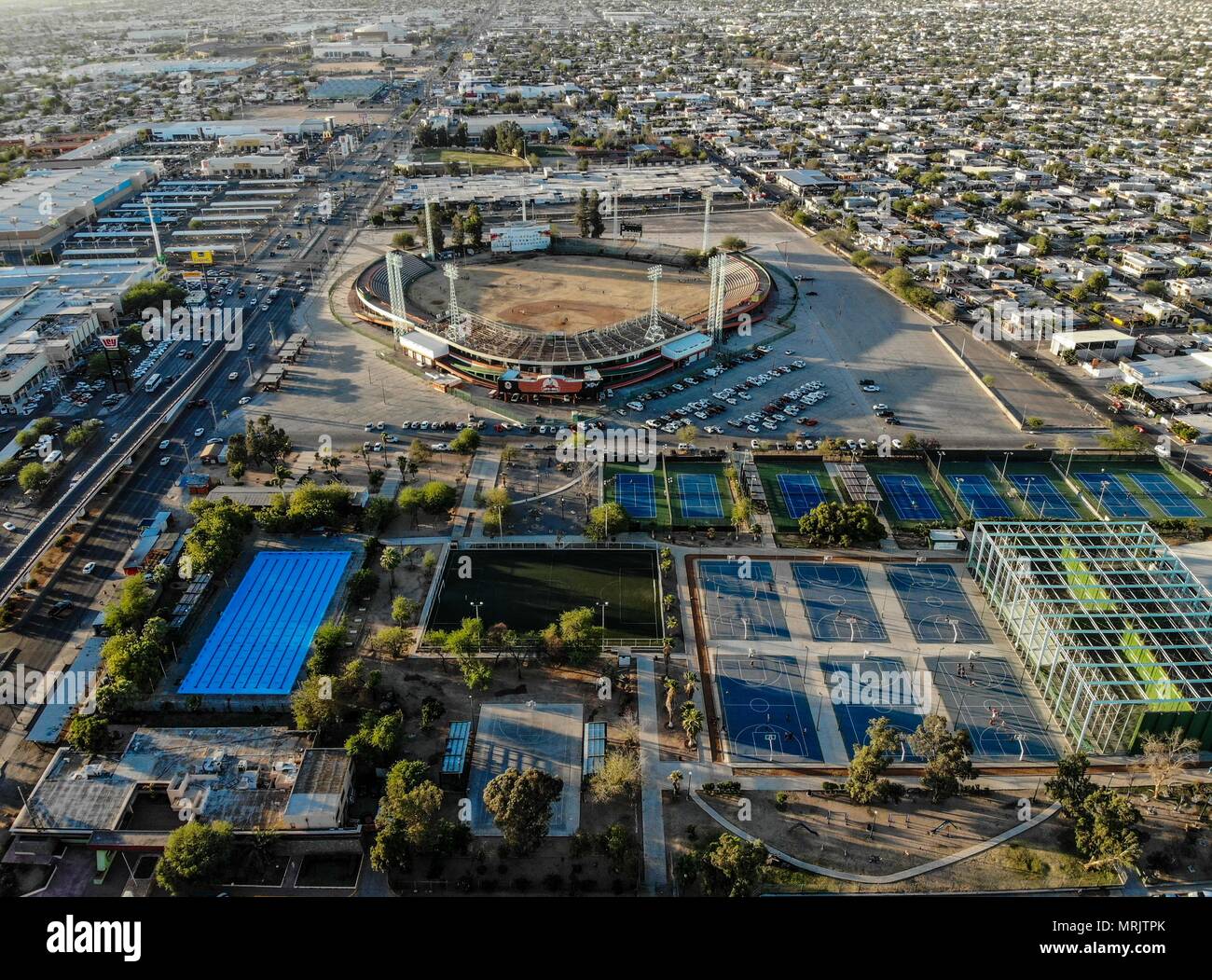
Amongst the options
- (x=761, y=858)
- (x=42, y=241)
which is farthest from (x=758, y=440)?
(x=42, y=241)

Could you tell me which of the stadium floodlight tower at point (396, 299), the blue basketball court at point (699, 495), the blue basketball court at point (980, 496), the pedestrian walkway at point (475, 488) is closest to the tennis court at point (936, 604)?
the blue basketball court at point (980, 496)

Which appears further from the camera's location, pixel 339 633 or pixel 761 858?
pixel 339 633

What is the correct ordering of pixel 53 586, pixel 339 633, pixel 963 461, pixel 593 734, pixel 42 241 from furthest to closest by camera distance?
pixel 42 241, pixel 963 461, pixel 53 586, pixel 339 633, pixel 593 734

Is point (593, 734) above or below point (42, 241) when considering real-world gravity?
below

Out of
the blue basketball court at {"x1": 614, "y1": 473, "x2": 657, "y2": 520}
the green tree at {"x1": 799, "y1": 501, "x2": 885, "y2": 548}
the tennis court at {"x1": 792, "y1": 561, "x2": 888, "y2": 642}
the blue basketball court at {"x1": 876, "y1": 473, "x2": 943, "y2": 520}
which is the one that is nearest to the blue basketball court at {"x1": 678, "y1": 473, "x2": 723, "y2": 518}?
the blue basketball court at {"x1": 614, "y1": 473, "x2": 657, "y2": 520}

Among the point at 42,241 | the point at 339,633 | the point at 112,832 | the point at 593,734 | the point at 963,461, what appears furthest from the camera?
the point at 42,241

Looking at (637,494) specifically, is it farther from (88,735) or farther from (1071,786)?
(88,735)

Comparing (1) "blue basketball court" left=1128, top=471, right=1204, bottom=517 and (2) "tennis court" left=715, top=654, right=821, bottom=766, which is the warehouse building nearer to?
(2) "tennis court" left=715, top=654, right=821, bottom=766
